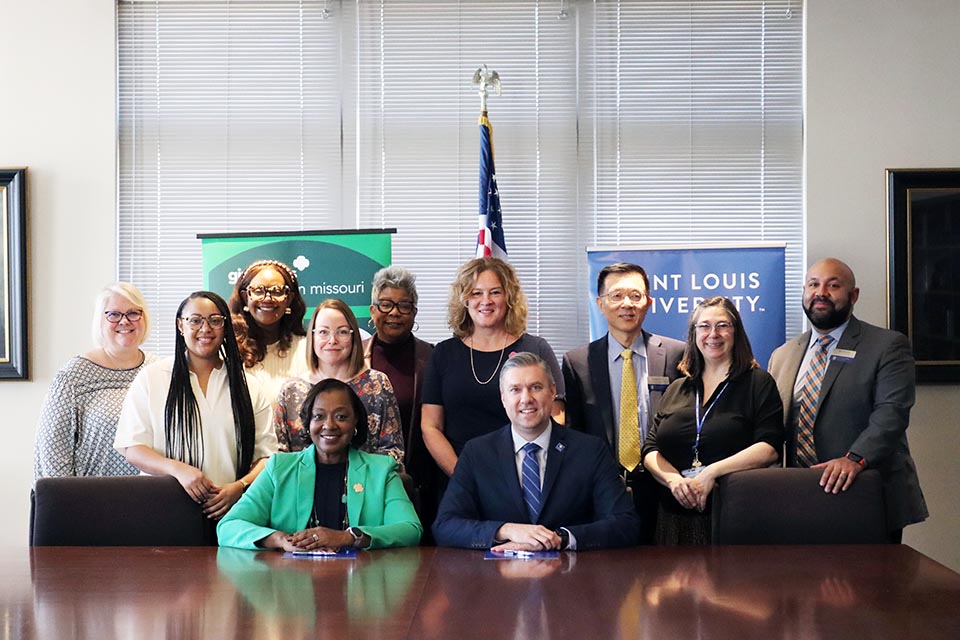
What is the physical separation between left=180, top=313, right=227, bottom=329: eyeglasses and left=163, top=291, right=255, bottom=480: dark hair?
0.03m

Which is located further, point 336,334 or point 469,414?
point 469,414

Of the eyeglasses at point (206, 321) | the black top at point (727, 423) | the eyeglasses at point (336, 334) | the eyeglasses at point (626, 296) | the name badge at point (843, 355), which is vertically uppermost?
the eyeglasses at point (626, 296)

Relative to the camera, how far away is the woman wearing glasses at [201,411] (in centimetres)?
358

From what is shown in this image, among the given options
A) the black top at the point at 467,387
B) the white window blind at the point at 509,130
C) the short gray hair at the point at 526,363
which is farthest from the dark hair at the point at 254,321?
the white window blind at the point at 509,130

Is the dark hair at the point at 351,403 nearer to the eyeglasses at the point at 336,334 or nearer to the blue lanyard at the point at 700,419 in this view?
the eyeglasses at the point at 336,334

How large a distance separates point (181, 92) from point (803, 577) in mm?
4425

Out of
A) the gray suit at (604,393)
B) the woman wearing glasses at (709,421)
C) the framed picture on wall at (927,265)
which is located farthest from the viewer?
the framed picture on wall at (927,265)

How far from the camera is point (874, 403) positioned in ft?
13.3

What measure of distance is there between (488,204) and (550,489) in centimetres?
243

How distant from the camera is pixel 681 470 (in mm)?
3777

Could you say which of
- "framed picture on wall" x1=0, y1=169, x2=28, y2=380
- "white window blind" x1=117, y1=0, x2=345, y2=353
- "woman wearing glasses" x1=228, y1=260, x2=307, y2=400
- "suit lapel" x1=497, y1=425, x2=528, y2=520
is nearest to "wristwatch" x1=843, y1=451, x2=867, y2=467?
"suit lapel" x1=497, y1=425, x2=528, y2=520

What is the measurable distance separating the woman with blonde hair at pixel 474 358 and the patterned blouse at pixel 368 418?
230 mm

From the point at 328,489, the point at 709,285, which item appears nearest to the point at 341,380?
the point at 328,489

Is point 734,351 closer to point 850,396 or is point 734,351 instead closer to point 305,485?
point 850,396
